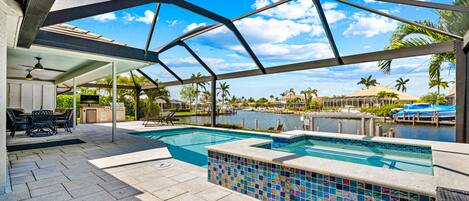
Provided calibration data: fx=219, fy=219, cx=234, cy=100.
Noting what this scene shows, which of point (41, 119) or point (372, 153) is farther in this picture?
point (41, 119)

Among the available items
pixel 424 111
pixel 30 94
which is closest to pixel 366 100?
pixel 424 111

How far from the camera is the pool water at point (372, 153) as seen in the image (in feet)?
14.2

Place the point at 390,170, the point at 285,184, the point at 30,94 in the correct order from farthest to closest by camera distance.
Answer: the point at 30,94 < the point at 285,184 < the point at 390,170

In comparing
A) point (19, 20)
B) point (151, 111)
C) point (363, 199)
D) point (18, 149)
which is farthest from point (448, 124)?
point (151, 111)

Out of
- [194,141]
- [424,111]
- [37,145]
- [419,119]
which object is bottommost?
[194,141]

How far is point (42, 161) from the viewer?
4.26 meters

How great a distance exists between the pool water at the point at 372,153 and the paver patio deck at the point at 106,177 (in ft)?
8.52

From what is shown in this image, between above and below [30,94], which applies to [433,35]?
above

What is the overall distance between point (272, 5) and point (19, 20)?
16.6 feet

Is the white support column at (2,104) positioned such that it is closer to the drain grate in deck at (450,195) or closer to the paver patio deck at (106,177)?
the paver patio deck at (106,177)

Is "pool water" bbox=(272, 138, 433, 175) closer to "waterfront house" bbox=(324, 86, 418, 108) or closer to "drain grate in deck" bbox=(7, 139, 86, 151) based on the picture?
"drain grate in deck" bbox=(7, 139, 86, 151)

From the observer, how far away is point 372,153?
5195mm

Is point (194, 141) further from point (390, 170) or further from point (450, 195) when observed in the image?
point (450, 195)

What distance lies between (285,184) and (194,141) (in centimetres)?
523
